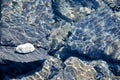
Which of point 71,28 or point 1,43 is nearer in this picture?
point 1,43

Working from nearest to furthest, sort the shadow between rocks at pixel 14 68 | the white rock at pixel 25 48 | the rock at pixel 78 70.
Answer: the shadow between rocks at pixel 14 68 → the rock at pixel 78 70 → the white rock at pixel 25 48

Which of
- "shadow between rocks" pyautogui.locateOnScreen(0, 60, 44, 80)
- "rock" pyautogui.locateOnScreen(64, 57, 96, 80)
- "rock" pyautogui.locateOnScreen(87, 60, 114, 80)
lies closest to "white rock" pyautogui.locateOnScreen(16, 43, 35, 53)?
"shadow between rocks" pyautogui.locateOnScreen(0, 60, 44, 80)

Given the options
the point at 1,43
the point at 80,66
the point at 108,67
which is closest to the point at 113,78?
the point at 108,67

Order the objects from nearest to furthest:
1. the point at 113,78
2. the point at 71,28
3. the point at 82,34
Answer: the point at 113,78 → the point at 82,34 → the point at 71,28

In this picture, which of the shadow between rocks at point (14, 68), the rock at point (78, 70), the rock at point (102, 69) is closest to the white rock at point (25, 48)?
the shadow between rocks at point (14, 68)

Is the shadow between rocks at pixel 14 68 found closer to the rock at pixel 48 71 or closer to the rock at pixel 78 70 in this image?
the rock at pixel 48 71

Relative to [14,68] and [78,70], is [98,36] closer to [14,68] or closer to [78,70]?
[78,70]

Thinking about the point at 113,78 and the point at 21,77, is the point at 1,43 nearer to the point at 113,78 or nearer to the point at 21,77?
the point at 21,77
